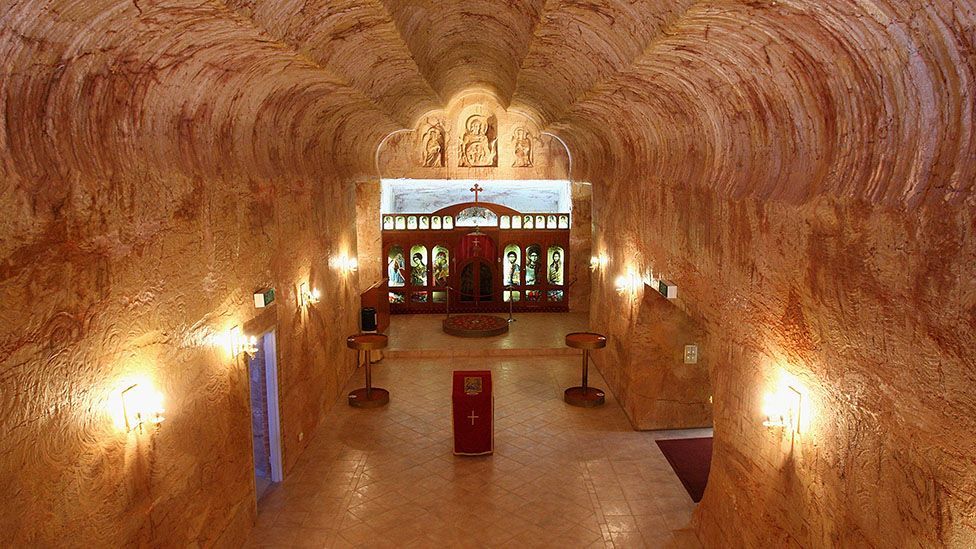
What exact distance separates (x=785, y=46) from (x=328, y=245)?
8020mm

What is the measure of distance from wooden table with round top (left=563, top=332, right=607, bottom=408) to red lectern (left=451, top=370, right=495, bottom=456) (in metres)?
2.25

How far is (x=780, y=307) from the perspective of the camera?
16.6 feet

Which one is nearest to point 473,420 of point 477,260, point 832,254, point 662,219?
point 662,219

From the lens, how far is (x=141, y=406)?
16.5ft

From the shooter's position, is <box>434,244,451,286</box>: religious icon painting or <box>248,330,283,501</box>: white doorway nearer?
<box>248,330,283,501</box>: white doorway

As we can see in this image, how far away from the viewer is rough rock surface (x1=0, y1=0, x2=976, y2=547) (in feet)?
11.2

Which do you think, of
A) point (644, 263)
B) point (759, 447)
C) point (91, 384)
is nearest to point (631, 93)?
point (644, 263)

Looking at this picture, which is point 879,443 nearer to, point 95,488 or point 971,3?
point 971,3

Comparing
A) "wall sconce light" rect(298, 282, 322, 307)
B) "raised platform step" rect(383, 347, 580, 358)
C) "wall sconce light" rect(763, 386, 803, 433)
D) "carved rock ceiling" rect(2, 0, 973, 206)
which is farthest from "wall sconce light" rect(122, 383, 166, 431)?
"raised platform step" rect(383, 347, 580, 358)

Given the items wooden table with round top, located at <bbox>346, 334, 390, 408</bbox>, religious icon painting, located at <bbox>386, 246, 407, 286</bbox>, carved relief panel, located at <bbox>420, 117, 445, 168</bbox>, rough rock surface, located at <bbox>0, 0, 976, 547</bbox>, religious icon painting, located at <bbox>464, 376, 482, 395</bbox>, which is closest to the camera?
rough rock surface, located at <bbox>0, 0, 976, 547</bbox>

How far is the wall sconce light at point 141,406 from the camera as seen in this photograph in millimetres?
4812

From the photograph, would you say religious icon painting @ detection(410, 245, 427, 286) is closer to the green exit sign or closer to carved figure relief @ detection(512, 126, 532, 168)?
carved figure relief @ detection(512, 126, 532, 168)

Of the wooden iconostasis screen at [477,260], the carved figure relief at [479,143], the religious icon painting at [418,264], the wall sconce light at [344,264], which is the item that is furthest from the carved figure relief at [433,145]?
the wall sconce light at [344,264]

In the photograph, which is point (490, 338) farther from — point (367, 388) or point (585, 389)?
point (367, 388)
